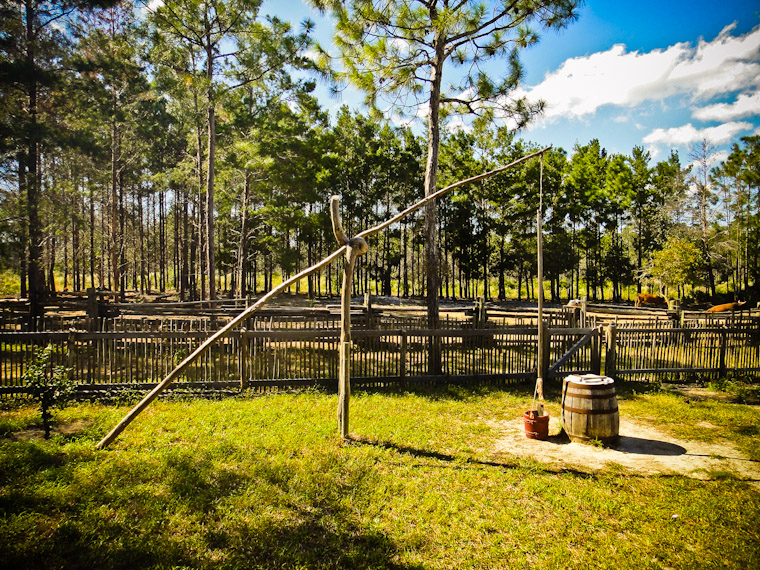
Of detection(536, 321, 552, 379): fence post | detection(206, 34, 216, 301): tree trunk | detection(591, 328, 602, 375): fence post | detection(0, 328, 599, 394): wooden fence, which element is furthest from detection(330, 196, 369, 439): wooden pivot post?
detection(206, 34, 216, 301): tree trunk

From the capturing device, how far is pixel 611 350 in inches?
388

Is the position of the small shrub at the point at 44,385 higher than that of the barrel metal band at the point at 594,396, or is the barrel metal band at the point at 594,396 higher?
the small shrub at the point at 44,385

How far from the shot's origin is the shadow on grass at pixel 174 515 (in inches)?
138

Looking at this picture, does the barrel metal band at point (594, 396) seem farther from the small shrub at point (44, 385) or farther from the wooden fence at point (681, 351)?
the small shrub at point (44, 385)

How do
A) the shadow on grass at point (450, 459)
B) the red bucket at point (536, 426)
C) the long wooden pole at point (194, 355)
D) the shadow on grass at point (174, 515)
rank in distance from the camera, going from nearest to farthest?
the shadow on grass at point (174, 515) → the long wooden pole at point (194, 355) → the shadow on grass at point (450, 459) → the red bucket at point (536, 426)

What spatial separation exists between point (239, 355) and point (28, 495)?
425cm

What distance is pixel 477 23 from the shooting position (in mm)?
11078

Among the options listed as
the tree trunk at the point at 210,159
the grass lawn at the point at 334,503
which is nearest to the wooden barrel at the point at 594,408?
the grass lawn at the point at 334,503

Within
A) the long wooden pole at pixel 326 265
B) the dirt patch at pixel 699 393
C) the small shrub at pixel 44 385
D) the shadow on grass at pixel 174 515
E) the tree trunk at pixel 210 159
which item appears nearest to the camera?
the shadow on grass at pixel 174 515

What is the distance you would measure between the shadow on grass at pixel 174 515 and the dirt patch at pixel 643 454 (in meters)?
2.96

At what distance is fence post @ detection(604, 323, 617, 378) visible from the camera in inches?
386

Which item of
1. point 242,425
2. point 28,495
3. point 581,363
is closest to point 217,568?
point 28,495

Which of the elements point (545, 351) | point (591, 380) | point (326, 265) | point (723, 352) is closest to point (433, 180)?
point (545, 351)

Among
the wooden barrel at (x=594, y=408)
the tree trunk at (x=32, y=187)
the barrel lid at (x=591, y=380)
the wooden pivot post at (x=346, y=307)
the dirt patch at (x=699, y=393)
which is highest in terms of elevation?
the tree trunk at (x=32, y=187)
